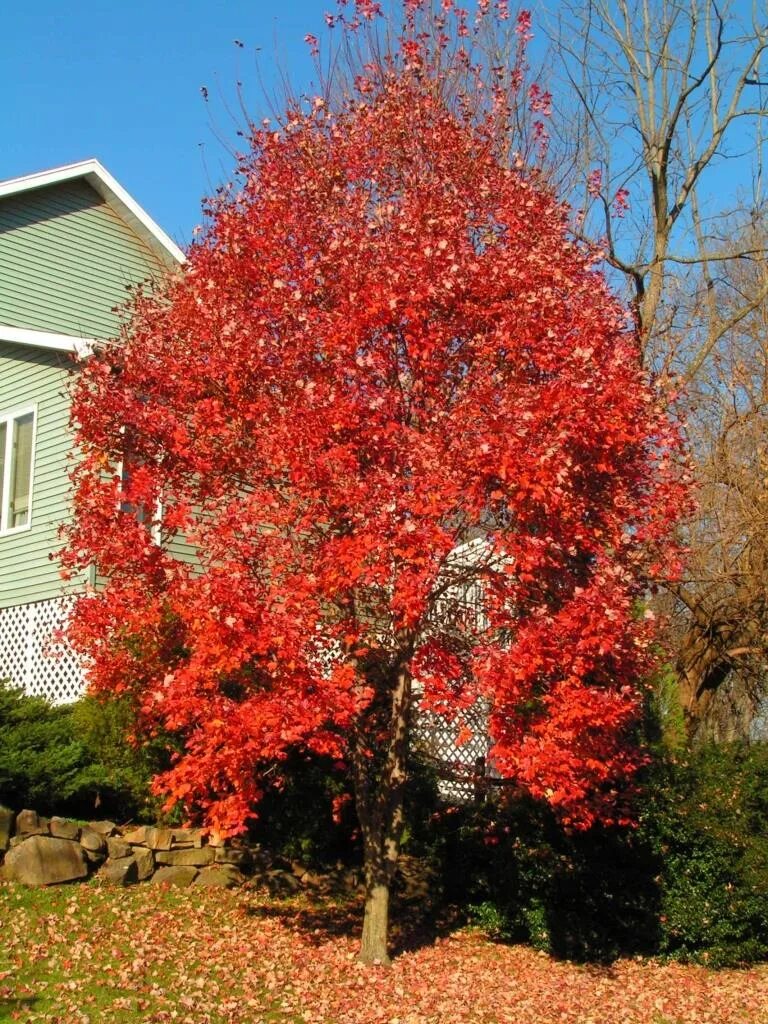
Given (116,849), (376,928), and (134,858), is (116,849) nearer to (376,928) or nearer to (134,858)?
(134,858)

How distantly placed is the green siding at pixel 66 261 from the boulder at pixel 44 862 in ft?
34.2

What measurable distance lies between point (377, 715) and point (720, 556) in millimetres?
9051

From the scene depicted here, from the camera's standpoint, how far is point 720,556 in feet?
57.1

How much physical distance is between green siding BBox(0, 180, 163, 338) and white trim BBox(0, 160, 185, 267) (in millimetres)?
182

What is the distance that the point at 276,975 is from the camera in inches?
339

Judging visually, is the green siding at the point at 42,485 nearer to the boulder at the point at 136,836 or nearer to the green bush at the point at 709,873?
the boulder at the point at 136,836

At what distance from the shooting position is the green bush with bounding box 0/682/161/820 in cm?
1031

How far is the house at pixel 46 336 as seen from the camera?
1416 cm

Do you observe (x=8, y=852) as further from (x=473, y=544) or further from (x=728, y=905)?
(x=728, y=905)

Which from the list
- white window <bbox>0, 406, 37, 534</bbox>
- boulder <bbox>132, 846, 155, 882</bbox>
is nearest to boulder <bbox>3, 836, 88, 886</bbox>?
boulder <bbox>132, 846, 155, 882</bbox>

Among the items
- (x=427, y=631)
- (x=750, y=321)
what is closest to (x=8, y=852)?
(x=427, y=631)

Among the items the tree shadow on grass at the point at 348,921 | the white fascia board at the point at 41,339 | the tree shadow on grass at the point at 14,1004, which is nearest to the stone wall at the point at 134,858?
the tree shadow on grass at the point at 348,921

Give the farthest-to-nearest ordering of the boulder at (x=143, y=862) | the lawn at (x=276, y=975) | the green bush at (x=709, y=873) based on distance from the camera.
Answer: the boulder at (x=143, y=862), the green bush at (x=709, y=873), the lawn at (x=276, y=975)

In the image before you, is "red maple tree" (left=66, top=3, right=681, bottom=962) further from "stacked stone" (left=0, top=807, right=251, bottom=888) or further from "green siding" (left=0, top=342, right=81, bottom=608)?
"green siding" (left=0, top=342, right=81, bottom=608)
